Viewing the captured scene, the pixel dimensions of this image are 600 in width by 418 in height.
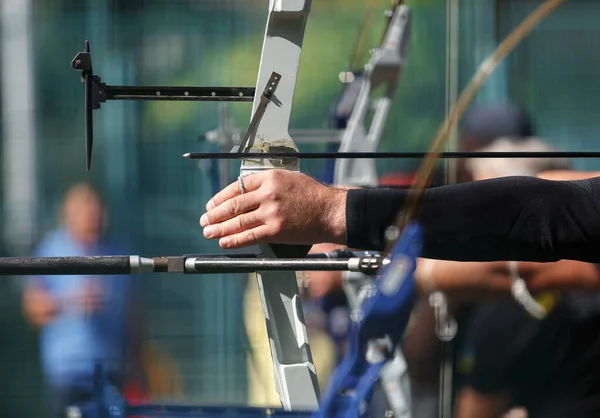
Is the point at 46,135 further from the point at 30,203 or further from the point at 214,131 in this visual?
the point at 214,131

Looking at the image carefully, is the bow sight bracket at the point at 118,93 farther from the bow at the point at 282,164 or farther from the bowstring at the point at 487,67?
the bowstring at the point at 487,67

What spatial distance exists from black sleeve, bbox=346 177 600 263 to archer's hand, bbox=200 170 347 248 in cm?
3

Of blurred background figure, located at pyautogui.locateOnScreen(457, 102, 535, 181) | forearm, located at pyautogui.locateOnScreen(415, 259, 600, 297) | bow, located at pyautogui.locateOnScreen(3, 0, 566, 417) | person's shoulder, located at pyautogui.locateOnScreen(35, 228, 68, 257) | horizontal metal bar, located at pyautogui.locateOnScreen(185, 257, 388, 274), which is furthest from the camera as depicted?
person's shoulder, located at pyautogui.locateOnScreen(35, 228, 68, 257)

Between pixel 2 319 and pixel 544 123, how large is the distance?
1.66 meters

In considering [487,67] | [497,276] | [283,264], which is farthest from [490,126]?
[283,264]

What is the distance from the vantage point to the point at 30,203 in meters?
2.71

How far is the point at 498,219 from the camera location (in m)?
1.31

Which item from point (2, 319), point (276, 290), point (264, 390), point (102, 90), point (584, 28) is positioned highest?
point (584, 28)

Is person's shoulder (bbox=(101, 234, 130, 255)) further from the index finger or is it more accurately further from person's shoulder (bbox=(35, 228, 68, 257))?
the index finger

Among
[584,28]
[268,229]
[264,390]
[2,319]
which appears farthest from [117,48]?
[268,229]

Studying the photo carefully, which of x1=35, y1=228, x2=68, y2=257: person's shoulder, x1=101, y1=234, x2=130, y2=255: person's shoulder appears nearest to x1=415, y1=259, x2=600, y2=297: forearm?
x1=101, y1=234, x2=130, y2=255: person's shoulder

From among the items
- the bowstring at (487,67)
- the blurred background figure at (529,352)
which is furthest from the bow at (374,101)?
the blurred background figure at (529,352)

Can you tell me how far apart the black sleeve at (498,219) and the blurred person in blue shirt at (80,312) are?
1.44 m

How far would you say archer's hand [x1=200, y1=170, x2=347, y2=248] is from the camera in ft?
4.10
